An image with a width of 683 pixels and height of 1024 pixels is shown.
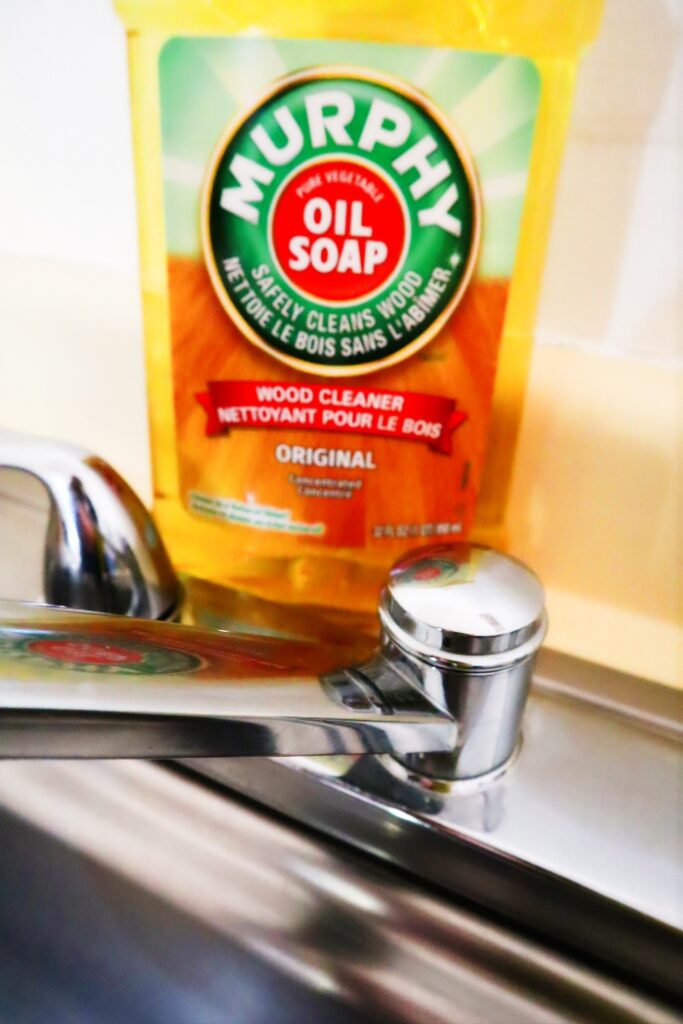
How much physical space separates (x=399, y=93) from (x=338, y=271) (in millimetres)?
59

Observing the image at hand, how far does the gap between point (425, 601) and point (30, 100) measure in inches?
10.5

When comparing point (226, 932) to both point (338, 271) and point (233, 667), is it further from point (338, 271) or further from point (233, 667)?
point (338, 271)

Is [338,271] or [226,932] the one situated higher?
[338,271]

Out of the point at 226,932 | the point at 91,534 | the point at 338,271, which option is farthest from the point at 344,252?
the point at 226,932

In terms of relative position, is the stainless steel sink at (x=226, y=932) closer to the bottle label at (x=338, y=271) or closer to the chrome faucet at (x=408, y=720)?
the chrome faucet at (x=408, y=720)

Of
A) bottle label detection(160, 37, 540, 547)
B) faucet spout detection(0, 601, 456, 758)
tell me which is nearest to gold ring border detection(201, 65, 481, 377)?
bottle label detection(160, 37, 540, 547)

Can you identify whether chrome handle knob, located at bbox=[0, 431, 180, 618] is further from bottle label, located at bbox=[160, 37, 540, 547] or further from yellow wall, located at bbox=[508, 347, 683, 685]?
yellow wall, located at bbox=[508, 347, 683, 685]

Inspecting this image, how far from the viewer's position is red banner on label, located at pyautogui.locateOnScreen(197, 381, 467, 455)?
296mm

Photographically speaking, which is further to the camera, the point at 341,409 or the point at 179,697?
the point at 341,409

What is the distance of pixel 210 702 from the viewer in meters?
0.20

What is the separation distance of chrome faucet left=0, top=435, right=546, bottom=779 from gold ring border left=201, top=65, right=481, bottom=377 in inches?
3.0

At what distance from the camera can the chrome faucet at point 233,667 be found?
18 centimetres

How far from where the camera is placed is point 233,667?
0.69ft

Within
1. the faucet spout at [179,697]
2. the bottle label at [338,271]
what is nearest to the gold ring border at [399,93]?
the bottle label at [338,271]
